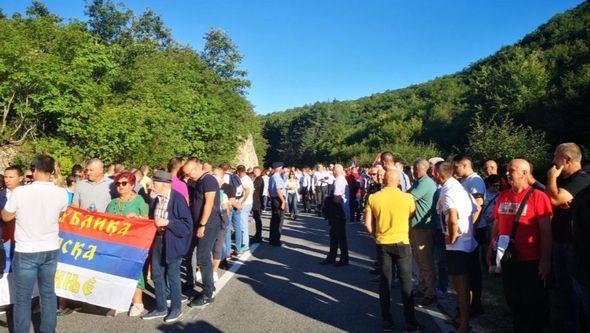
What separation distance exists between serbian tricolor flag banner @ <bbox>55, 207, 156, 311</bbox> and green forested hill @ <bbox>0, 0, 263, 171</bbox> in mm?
12930

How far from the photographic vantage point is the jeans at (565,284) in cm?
459

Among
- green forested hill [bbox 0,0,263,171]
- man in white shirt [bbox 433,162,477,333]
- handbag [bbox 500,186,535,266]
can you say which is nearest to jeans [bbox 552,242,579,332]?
handbag [bbox 500,186,535,266]

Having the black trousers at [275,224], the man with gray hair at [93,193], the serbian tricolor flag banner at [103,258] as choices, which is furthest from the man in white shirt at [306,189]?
the serbian tricolor flag banner at [103,258]

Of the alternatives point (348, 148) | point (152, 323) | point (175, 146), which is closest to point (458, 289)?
point (152, 323)

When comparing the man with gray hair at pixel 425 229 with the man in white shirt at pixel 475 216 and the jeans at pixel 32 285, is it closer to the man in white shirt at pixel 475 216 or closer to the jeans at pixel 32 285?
the man in white shirt at pixel 475 216

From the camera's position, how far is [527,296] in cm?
412

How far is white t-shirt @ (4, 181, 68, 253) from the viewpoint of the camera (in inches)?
166

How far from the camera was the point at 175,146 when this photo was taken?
27188 millimetres

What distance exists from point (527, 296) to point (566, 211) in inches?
48.4

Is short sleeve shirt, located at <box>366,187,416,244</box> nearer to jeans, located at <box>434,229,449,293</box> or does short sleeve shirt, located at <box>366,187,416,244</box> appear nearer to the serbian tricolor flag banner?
jeans, located at <box>434,229,449,293</box>

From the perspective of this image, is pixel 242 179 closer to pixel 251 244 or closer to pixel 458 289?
pixel 251 244

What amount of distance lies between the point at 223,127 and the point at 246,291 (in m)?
30.4

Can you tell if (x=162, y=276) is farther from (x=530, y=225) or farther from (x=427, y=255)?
(x=530, y=225)

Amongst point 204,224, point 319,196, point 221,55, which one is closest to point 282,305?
point 204,224
